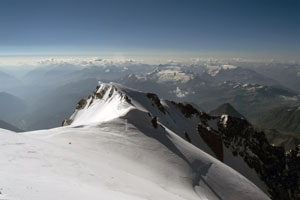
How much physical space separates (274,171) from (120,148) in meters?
82.9

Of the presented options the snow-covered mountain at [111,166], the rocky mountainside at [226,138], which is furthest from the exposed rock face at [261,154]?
the snow-covered mountain at [111,166]

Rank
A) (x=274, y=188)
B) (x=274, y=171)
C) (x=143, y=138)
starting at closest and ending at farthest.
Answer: (x=143, y=138) → (x=274, y=188) → (x=274, y=171)

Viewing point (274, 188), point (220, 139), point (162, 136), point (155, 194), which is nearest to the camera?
point (155, 194)

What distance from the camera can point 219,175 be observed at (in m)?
36.0

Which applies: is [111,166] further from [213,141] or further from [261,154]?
[261,154]

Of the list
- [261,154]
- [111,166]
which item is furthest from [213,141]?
[111,166]

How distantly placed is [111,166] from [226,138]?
86488 mm

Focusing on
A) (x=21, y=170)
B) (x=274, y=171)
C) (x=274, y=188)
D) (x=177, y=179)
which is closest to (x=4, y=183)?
(x=21, y=170)

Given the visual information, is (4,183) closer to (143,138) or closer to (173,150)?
(143,138)

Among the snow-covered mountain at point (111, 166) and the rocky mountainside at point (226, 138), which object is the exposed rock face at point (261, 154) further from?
the snow-covered mountain at point (111, 166)

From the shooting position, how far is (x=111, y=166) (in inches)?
839

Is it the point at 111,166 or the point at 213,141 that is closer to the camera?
the point at 111,166

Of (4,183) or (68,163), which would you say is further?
(68,163)

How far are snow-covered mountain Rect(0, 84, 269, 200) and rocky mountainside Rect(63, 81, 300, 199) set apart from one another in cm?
3346
